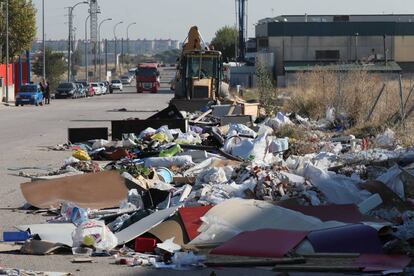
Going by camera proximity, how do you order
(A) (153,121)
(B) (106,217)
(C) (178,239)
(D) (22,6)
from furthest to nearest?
(D) (22,6) → (A) (153,121) → (B) (106,217) → (C) (178,239)

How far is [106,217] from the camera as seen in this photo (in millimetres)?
10602

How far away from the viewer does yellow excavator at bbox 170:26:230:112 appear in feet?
127

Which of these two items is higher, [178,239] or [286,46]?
[286,46]

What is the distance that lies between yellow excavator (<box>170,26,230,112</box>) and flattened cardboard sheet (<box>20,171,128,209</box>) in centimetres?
2522

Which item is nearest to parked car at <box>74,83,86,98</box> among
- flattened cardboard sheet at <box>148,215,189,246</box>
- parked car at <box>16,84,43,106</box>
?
parked car at <box>16,84,43,106</box>

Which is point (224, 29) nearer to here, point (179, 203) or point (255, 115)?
point (255, 115)

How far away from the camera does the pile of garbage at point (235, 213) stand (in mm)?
8375

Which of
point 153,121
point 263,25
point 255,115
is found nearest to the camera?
point 153,121

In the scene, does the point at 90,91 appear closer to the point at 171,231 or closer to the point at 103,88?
the point at 103,88

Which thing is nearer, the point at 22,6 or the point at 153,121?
the point at 153,121

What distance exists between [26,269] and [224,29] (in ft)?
509

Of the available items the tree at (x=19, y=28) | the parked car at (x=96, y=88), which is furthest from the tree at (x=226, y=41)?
the tree at (x=19, y=28)

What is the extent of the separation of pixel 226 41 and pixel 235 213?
141 metres

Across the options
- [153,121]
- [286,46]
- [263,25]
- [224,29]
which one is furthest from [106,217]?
[224,29]
